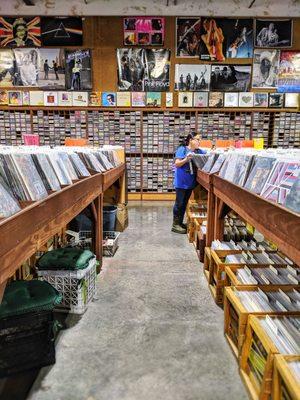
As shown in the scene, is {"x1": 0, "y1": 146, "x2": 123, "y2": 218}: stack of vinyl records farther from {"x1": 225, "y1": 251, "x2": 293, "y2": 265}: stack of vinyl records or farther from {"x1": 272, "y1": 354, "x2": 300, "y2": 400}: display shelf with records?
{"x1": 225, "y1": 251, "x2": 293, "y2": 265}: stack of vinyl records

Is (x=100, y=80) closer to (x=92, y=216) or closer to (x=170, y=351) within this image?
(x=92, y=216)

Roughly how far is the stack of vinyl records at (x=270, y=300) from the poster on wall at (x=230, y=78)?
684 cm

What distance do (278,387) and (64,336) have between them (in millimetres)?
1471

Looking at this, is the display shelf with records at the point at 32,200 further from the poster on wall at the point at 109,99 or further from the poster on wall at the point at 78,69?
the poster on wall at the point at 78,69

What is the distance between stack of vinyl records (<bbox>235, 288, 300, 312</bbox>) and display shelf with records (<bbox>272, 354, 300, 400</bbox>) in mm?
474

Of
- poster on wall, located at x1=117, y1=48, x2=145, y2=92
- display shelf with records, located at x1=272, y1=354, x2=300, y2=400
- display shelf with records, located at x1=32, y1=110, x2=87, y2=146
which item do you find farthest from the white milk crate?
poster on wall, located at x1=117, y1=48, x2=145, y2=92

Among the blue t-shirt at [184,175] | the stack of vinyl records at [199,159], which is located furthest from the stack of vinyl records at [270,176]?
the blue t-shirt at [184,175]

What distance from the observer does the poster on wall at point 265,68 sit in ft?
26.9

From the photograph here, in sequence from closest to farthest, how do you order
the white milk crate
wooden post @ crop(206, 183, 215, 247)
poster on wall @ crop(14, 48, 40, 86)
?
the white milk crate < wooden post @ crop(206, 183, 215, 247) < poster on wall @ crop(14, 48, 40, 86)

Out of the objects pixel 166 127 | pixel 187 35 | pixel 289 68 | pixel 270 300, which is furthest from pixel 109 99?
pixel 270 300

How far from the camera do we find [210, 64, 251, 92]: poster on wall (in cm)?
821

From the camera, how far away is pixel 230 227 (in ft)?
13.4

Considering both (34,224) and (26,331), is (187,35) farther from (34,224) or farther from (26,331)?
(26,331)

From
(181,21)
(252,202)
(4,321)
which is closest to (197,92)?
(181,21)
